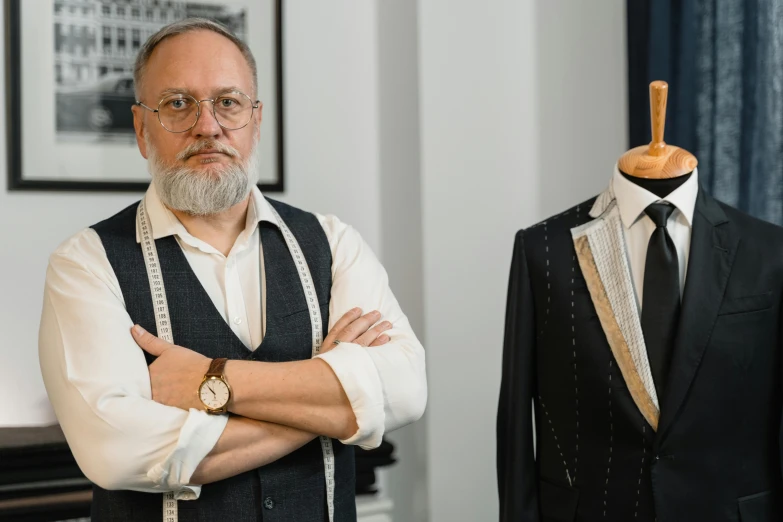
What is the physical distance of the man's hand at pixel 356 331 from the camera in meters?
1.56

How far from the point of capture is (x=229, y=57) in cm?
164

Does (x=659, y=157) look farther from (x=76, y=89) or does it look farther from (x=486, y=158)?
(x=76, y=89)

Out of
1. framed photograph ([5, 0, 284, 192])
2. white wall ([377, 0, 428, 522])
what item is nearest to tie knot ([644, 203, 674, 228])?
white wall ([377, 0, 428, 522])

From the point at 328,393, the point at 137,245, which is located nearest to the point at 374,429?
the point at 328,393

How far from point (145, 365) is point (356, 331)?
14.9 inches

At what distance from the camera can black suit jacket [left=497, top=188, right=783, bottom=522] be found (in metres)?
1.58

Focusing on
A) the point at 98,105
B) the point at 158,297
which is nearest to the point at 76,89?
the point at 98,105

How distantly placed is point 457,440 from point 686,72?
4.17ft

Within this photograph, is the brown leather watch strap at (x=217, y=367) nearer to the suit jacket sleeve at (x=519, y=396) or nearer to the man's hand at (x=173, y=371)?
the man's hand at (x=173, y=371)

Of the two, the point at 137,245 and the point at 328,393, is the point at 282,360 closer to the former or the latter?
the point at 328,393

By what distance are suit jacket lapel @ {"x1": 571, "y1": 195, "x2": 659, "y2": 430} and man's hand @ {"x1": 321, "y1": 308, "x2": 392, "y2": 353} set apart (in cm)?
44

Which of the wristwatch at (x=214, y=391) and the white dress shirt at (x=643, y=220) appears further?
the white dress shirt at (x=643, y=220)

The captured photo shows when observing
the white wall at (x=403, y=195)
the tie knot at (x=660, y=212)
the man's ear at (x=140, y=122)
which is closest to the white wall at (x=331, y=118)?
the white wall at (x=403, y=195)

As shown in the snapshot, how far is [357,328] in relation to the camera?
1568 mm
